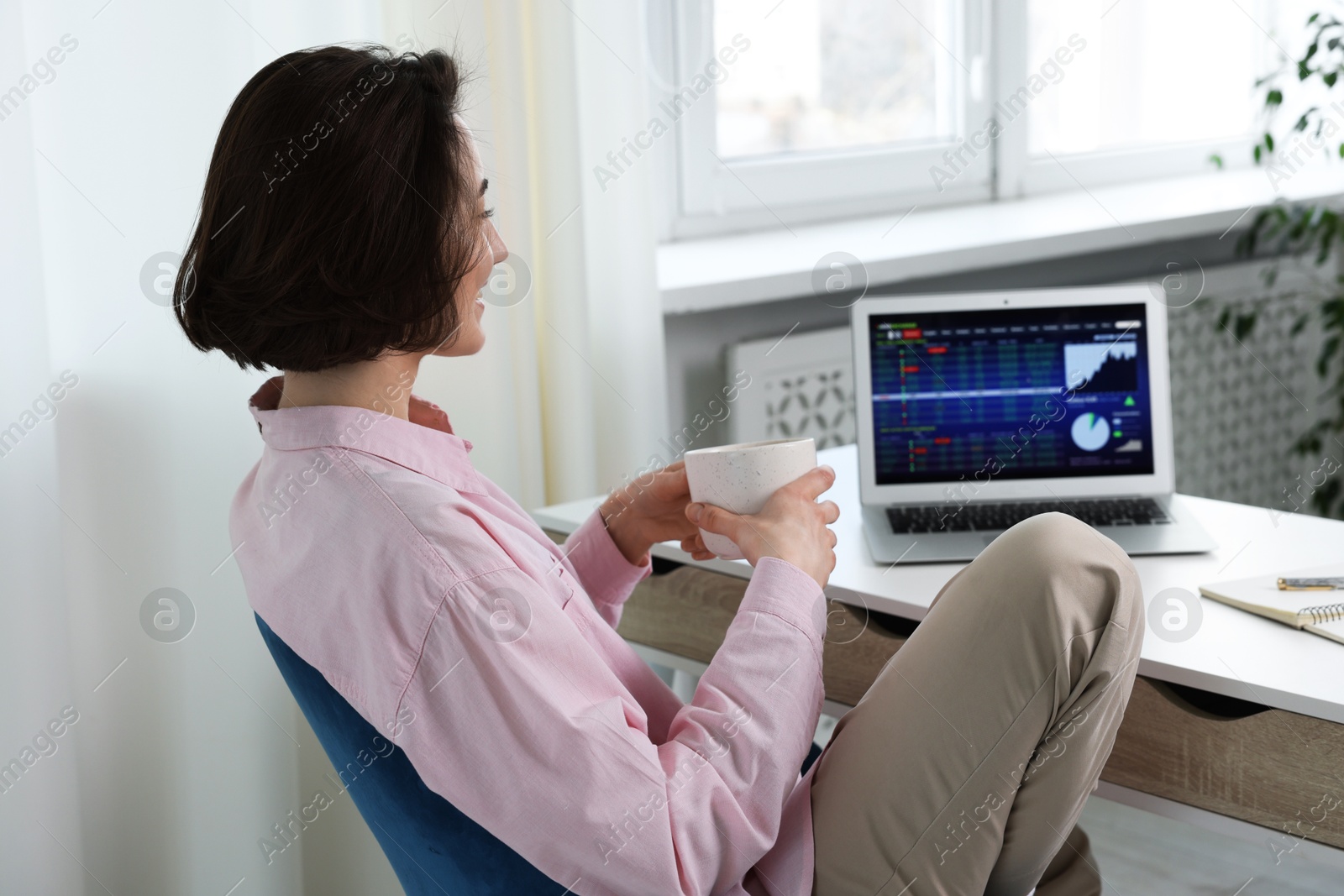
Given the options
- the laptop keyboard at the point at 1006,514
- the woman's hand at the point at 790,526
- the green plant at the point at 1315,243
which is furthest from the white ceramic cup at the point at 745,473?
the green plant at the point at 1315,243

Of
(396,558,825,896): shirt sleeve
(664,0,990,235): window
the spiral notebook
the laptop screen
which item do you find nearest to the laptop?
the laptop screen

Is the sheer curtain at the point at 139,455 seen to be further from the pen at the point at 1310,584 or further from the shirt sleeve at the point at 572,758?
the pen at the point at 1310,584

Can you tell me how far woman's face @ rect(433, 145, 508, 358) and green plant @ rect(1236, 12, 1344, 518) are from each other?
6.32 feet

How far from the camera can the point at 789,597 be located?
0.90 meters

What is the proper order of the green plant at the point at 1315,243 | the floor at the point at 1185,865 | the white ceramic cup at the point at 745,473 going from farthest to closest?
the green plant at the point at 1315,243
the floor at the point at 1185,865
the white ceramic cup at the point at 745,473

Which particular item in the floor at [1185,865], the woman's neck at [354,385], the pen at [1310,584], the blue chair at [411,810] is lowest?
the floor at [1185,865]

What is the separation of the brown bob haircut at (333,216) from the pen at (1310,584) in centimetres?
79

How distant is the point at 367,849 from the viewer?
1.51 meters

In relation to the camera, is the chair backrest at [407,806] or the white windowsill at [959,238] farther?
the white windowsill at [959,238]

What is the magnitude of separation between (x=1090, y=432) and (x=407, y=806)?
0.91 metres

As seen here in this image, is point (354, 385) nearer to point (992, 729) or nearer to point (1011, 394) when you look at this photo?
point (992, 729)

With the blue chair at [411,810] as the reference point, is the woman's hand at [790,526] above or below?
above

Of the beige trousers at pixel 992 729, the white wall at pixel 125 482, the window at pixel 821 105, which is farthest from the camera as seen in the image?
the window at pixel 821 105

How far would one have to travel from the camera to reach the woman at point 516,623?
30.5 inches
